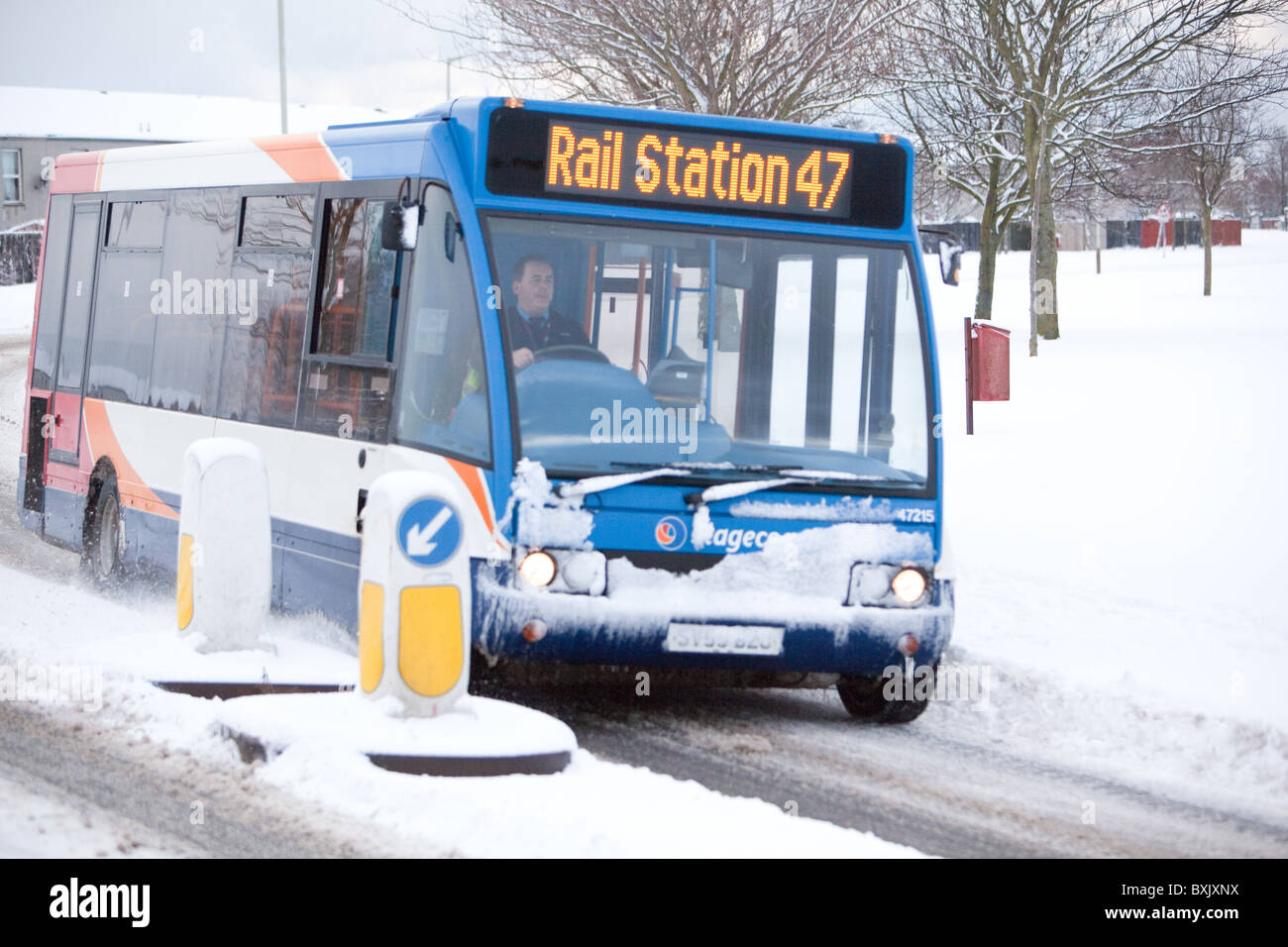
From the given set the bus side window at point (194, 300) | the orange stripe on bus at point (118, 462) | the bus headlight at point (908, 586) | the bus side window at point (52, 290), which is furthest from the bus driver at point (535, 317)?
the bus side window at point (52, 290)

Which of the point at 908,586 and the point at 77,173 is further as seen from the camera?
the point at 77,173

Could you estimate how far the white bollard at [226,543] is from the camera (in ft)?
25.7

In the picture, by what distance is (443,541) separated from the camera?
655 centimetres

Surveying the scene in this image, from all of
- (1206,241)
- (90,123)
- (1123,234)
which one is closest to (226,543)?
(1206,241)

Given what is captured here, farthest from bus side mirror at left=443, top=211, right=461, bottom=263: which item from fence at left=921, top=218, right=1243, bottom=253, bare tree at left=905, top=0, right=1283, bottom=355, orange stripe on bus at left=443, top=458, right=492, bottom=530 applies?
fence at left=921, top=218, right=1243, bottom=253

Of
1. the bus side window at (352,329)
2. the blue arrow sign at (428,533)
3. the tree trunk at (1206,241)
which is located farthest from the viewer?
the tree trunk at (1206,241)

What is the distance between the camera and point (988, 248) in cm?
3831

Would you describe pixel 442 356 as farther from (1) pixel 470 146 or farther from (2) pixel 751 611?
(2) pixel 751 611

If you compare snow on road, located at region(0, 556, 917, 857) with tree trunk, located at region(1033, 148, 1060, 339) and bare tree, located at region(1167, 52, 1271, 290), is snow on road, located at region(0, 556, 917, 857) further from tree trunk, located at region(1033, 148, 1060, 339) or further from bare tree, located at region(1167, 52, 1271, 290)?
tree trunk, located at region(1033, 148, 1060, 339)

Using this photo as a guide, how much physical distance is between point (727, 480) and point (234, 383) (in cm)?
378

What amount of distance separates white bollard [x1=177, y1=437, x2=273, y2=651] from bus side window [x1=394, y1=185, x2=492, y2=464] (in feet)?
2.41

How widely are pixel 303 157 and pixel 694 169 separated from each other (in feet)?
8.69

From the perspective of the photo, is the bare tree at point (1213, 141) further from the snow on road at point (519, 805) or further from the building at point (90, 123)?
the building at point (90, 123)
